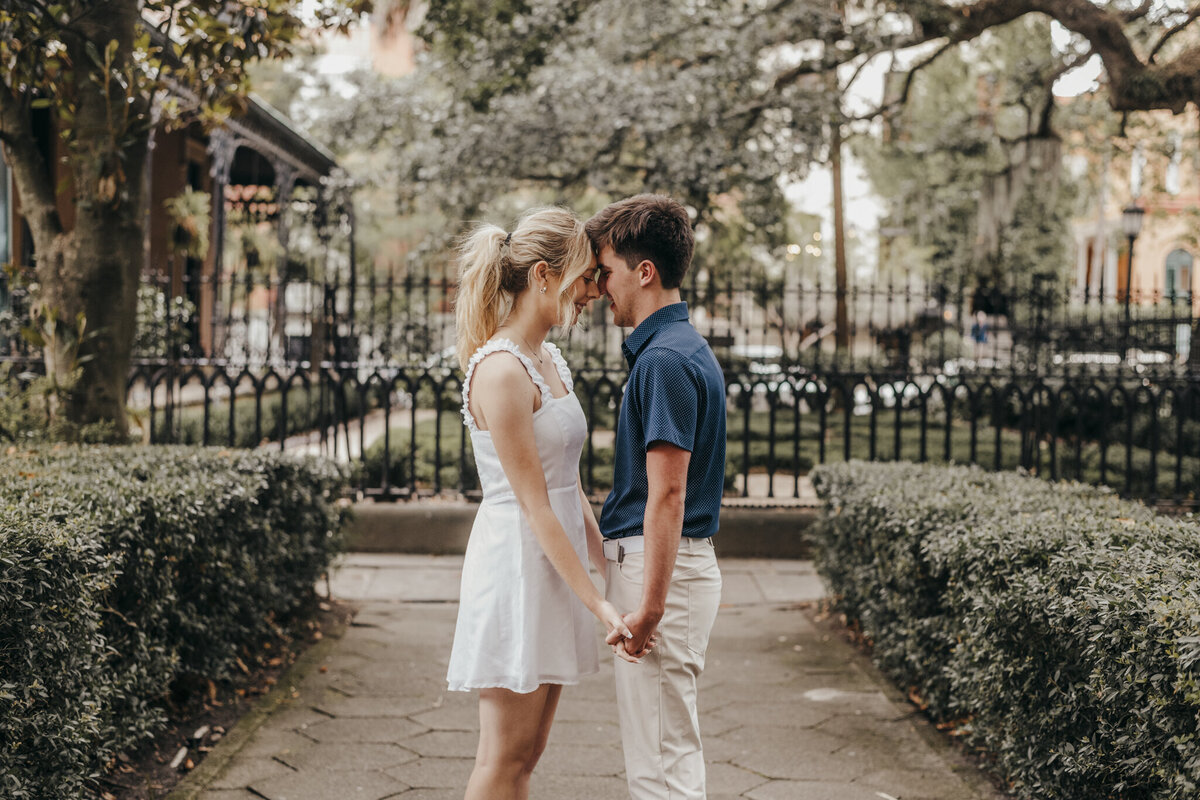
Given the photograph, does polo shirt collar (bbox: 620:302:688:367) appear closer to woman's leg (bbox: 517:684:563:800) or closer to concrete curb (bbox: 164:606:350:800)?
woman's leg (bbox: 517:684:563:800)

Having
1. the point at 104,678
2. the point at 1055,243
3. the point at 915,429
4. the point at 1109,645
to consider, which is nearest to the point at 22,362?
the point at 104,678

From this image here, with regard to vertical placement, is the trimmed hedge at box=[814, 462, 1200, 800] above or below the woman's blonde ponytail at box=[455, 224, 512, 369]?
below

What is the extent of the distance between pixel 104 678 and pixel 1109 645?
298 centimetres

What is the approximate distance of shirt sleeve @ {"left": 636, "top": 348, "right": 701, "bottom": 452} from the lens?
250 cm

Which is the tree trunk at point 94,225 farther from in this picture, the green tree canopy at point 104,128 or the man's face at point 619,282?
the man's face at point 619,282

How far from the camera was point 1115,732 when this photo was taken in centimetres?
285

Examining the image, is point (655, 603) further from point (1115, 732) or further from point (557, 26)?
point (557, 26)

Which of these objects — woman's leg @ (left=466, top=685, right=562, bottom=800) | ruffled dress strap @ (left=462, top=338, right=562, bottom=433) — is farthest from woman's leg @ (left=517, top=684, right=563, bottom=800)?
ruffled dress strap @ (left=462, top=338, right=562, bottom=433)

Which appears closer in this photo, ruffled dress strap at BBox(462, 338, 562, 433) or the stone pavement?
ruffled dress strap at BBox(462, 338, 562, 433)

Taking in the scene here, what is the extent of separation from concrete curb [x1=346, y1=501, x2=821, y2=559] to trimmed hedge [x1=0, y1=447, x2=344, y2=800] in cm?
222

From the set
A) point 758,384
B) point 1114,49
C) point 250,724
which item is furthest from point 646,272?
point 1114,49


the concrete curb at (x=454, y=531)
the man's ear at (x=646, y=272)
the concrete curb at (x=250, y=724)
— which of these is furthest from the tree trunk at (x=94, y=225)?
the man's ear at (x=646, y=272)

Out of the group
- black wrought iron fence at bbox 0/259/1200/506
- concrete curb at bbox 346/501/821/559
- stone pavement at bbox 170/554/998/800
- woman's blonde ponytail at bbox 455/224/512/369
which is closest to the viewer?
woman's blonde ponytail at bbox 455/224/512/369

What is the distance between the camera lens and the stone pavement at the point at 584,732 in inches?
151
